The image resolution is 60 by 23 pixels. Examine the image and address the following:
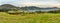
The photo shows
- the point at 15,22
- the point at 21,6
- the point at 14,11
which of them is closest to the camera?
the point at 15,22

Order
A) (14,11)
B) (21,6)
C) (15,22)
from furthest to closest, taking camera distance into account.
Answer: (14,11), (21,6), (15,22)

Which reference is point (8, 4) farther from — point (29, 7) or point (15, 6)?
point (29, 7)

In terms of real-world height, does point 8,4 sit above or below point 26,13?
above

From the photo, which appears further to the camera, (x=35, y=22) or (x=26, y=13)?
(x=26, y=13)

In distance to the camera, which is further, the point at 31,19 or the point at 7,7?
the point at 7,7

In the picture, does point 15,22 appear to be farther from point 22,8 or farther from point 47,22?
point 22,8

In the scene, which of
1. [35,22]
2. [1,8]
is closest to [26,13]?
[1,8]

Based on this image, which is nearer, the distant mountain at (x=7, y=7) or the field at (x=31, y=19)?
the field at (x=31, y=19)

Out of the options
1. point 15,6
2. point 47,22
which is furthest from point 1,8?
point 47,22

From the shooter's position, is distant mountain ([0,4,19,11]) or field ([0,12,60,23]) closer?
field ([0,12,60,23])
